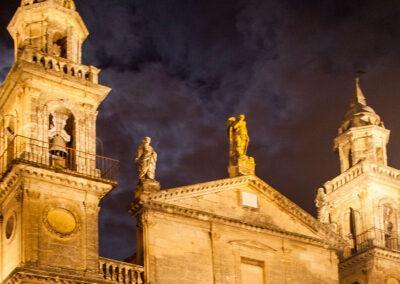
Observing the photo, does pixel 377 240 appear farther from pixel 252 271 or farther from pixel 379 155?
pixel 252 271

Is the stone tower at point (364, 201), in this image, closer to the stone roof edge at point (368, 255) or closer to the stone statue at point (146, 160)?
the stone roof edge at point (368, 255)

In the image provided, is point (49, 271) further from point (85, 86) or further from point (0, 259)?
point (85, 86)

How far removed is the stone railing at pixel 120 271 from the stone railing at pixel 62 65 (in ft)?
21.9

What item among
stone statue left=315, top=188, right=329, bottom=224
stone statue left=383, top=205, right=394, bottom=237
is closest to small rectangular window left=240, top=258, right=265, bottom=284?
stone statue left=315, top=188, right=329, bottom=224

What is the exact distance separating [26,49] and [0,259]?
7412 mm

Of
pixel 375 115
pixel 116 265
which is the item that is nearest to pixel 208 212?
pixel 116 265

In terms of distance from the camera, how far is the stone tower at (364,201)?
43969 mm

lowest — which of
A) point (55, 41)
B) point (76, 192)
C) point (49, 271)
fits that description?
point (49, 271)

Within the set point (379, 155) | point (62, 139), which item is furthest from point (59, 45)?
point (379, 155)

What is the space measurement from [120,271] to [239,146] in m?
8.23

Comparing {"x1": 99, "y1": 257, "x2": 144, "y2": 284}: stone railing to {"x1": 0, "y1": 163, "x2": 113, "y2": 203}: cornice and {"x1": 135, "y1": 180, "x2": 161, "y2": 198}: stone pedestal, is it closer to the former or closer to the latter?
{"x1": 0, "y1": 163, "x2": 113, "y2": 203}: cornice

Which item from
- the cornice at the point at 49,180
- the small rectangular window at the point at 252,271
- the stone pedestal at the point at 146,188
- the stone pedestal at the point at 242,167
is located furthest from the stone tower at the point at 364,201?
the cornice at the point at 49,180

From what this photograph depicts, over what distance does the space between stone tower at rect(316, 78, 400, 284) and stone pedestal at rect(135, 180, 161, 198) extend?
8699 millimetres

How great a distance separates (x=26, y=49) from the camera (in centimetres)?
3516
